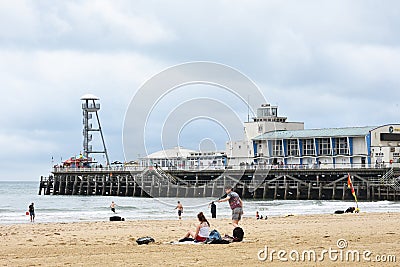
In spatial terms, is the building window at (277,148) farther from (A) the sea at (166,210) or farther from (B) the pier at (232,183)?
(A) the sea at (166,210)

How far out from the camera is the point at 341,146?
63188 mm

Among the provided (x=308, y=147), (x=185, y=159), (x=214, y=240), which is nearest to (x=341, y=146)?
(x=308, y=147)

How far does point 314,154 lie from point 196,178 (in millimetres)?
10585

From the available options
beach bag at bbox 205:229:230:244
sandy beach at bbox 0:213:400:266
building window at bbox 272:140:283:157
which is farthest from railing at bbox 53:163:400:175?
beach bag at bbox 205:229:230:244

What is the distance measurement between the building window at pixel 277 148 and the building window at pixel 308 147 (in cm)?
249

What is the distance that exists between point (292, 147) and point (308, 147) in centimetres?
165

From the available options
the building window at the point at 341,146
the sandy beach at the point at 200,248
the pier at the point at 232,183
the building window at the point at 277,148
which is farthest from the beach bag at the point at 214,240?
the building window at the point at 277,148

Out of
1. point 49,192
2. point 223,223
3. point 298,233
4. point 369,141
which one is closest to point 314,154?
point 369,141

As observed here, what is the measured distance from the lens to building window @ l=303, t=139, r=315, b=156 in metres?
65.1

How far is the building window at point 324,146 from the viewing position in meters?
63.8

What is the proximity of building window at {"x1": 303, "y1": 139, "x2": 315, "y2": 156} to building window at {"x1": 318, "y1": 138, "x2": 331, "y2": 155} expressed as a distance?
737 millimetres

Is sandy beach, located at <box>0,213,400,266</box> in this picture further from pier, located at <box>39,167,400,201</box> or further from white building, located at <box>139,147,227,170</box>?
white building, located at <box>139,147,227,170</box>

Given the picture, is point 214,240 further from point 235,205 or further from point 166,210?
point 166,210

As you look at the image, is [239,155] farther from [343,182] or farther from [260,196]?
[343,182]
